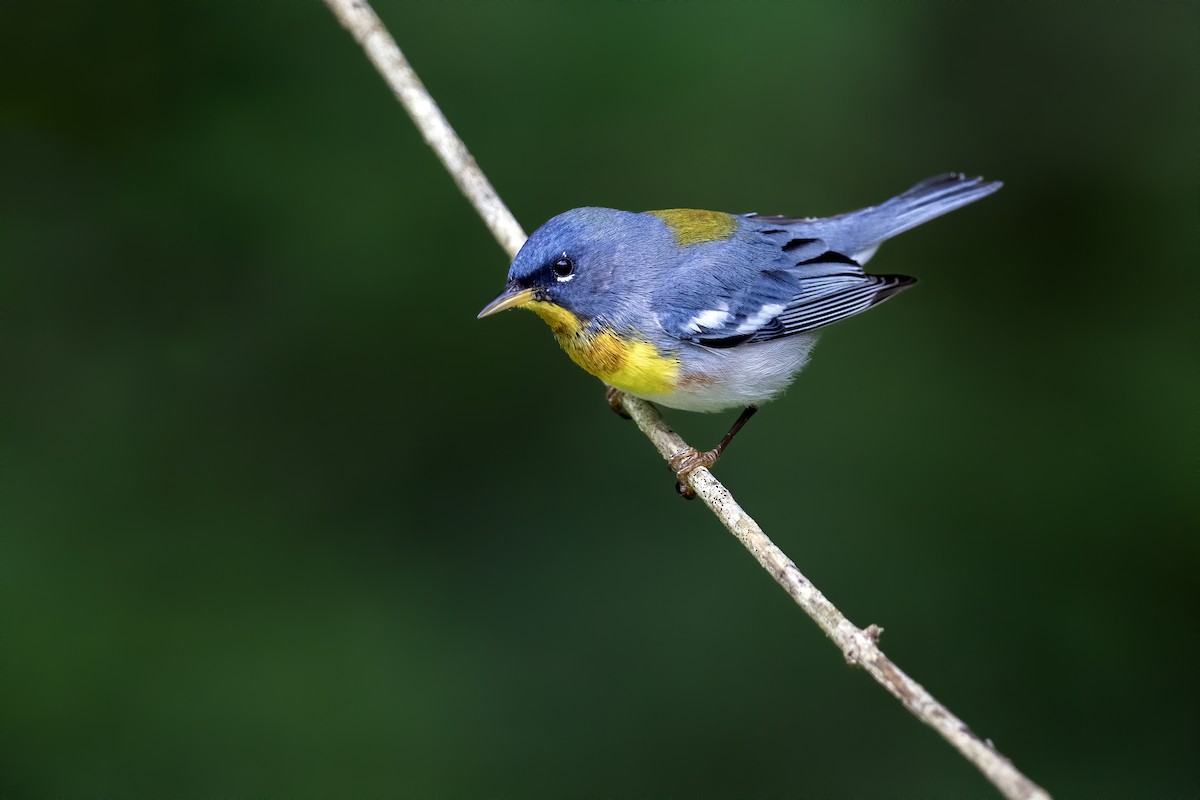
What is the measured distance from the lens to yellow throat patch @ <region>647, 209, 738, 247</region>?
13.8 ft

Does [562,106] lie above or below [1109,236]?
above

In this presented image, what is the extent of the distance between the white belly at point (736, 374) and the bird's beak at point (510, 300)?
64 cm

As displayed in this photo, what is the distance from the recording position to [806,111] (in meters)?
5.39

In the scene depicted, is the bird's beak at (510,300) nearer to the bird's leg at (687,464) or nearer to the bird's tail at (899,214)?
the bird's leg at (687,464)

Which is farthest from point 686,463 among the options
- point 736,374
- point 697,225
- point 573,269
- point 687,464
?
point 697,225

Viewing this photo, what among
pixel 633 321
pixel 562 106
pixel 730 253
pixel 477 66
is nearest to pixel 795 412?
pixel 730 253

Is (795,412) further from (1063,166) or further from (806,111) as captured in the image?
(1063,166)

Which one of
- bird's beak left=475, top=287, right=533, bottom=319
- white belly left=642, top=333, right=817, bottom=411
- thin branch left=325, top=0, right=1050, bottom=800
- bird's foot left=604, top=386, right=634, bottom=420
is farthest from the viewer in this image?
bird's foot left=604, top=386, right=634, bottom=420

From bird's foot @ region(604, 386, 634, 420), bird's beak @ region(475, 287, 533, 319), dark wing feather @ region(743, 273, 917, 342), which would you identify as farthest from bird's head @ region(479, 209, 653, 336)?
dark wing feather @ region(743, 273, 917, 342)

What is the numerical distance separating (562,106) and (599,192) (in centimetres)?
48

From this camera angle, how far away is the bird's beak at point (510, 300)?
3.68 m

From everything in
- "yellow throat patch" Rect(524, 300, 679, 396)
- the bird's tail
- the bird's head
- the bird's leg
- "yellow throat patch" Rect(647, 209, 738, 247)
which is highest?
the bird's head

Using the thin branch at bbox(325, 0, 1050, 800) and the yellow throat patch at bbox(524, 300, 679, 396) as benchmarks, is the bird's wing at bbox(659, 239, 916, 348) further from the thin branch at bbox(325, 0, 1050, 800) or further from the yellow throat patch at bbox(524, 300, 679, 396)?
the thin branch at bbox(325, 0, 1050, 800)

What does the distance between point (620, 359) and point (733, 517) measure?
891 millimetres
